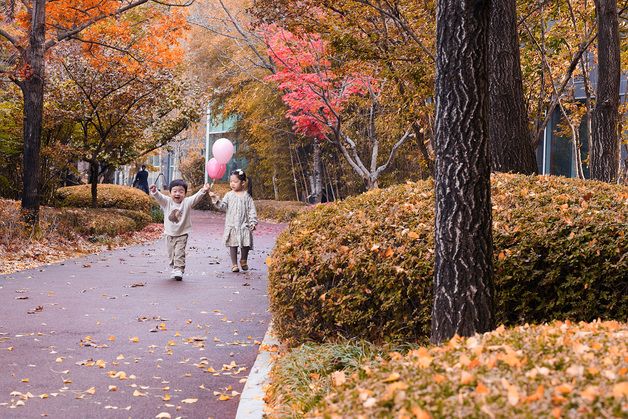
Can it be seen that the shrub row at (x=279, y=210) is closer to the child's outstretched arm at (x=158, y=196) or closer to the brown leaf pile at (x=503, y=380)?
the child's outstretched arm at (x=158, y=196)

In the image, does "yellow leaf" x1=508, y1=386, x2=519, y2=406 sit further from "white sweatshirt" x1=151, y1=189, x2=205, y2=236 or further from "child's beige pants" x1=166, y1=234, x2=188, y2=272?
"white sweatshirt" x1=151, y1=189, x2=205, y2=236

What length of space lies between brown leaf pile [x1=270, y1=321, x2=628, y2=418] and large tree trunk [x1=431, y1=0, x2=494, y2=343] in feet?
3.17

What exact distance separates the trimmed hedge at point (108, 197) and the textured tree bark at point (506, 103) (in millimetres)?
18359

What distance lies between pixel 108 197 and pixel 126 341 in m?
21.0

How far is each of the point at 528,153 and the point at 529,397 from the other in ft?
24.2

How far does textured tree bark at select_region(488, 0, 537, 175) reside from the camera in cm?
972

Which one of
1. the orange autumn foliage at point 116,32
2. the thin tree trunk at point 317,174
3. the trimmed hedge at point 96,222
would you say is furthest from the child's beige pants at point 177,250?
the thin tree trunk at point 317,174

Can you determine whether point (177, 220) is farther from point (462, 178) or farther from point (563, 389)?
point (563, 389)

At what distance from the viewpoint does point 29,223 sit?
1639 centimetres

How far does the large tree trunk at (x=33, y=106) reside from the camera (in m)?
16.4

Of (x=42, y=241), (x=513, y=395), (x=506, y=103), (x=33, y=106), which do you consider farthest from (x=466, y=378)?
(x=33, y=106)

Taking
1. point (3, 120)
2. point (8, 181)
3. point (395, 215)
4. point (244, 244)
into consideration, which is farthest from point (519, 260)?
point (8, 181)

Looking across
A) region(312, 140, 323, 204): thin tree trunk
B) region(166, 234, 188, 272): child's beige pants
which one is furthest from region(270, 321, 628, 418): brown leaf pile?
region(312, 140, 323, 204): thin tree trunk

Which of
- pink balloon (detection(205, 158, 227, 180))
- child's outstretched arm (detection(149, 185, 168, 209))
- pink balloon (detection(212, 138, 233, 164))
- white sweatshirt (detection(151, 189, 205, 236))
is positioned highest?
pink balloon (detection(212, 138, 233, 164))
